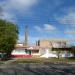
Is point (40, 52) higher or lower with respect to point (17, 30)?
lower

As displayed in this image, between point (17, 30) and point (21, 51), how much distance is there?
1643cm

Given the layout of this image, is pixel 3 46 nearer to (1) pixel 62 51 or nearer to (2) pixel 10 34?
(2) pixel 10 34

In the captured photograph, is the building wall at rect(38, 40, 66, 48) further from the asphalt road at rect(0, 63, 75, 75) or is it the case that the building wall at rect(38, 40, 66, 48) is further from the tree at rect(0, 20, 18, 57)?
the asphalt road at rect(0, 63, 75, 75)

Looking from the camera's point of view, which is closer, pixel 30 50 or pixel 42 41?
pixel 30 50

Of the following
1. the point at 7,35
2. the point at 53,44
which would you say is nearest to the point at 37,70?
the point at 7,35

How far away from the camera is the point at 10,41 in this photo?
70.4m

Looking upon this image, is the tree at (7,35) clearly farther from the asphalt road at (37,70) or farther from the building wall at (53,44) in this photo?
the asphalt road at (37,70)

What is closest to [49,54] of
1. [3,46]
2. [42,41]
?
[3,46]

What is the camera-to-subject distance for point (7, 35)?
6856 cm

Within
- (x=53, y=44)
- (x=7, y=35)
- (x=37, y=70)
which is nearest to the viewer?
(x=37, y=70)

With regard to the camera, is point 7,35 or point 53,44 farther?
point 53,44

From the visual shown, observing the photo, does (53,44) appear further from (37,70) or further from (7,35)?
(37,70)

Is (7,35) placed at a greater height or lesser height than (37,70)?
greater

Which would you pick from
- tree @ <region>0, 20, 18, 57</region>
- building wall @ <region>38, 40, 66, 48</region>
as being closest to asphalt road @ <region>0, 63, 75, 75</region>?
tree @ <region>0, 20, 18, 57</region>
